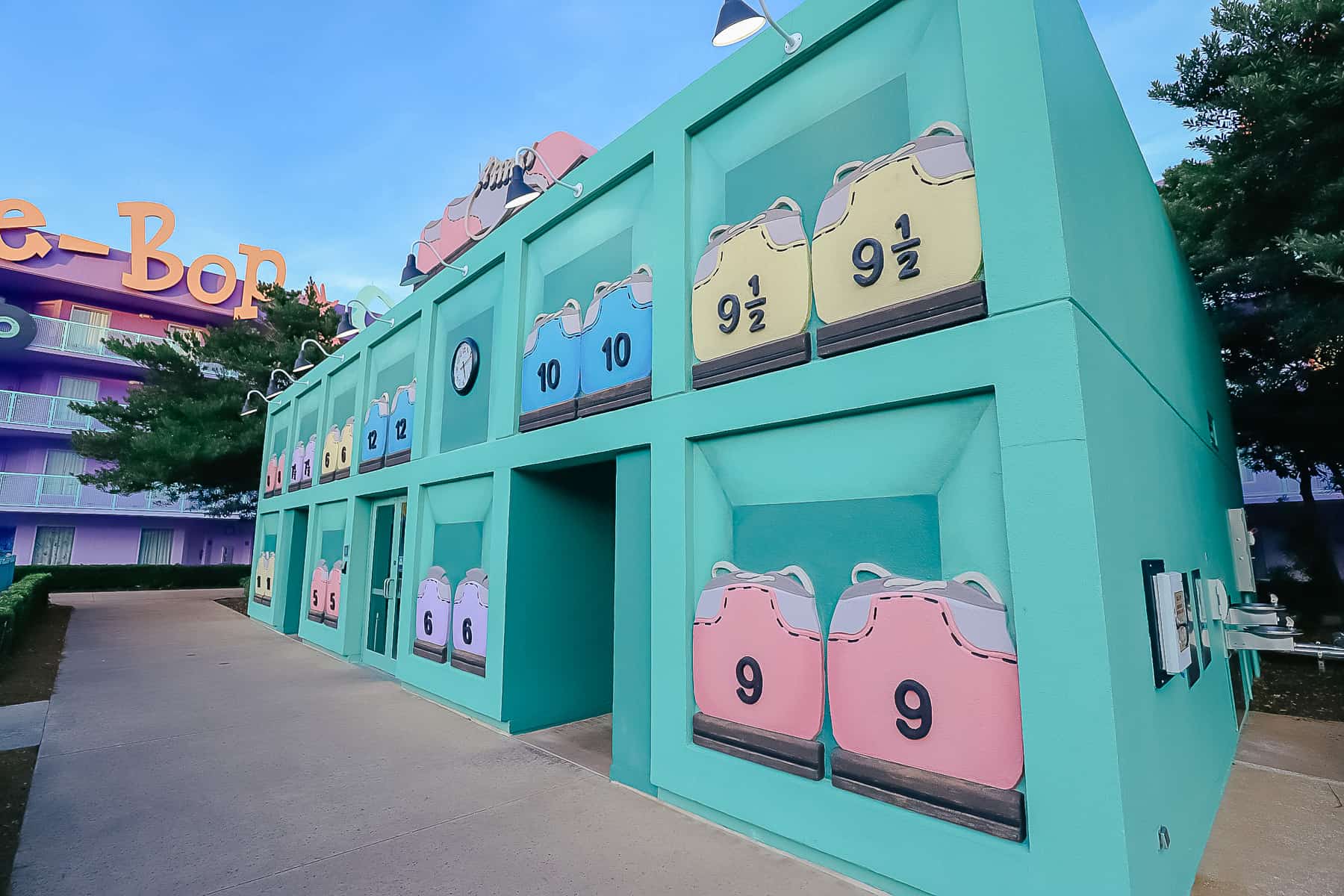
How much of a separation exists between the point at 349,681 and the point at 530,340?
5554mm

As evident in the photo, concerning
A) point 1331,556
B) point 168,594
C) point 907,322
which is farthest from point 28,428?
point 1331,556

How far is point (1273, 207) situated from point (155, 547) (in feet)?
113

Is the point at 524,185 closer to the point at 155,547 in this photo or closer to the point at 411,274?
the point at 411,274

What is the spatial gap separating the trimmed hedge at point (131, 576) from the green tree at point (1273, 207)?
28356 millimetres

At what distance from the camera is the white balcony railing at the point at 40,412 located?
21.5 meters

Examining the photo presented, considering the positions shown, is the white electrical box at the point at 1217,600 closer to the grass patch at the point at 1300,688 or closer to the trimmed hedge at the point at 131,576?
the grass patch at the point at 1300,688

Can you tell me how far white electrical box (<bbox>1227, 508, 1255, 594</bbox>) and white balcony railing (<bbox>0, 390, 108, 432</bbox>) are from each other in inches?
1176

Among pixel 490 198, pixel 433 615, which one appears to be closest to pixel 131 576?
pixel 433 615

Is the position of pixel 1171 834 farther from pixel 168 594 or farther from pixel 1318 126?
pixel 168 594

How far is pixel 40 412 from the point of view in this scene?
22047mm

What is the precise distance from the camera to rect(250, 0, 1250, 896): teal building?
268 cm

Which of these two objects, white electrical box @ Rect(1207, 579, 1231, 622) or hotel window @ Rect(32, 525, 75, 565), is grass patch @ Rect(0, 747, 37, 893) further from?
hotel window @ Rect(32, 525, 75, 565)

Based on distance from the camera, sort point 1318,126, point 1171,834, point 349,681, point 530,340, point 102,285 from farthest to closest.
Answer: point 102,285
point 349,681
point 1318,126
point 530,340
point 1171,834

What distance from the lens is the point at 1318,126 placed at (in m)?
6.99
